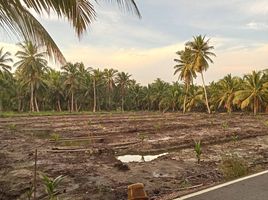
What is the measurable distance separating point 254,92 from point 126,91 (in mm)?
35808

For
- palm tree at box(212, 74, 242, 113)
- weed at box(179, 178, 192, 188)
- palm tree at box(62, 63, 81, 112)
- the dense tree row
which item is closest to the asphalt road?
weed at box(179, 178, 192, 188)

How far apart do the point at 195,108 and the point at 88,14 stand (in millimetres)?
64012

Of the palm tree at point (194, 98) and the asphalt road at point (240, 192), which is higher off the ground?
the palm tree at point (194, 98)

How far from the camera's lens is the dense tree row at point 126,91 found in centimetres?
4819

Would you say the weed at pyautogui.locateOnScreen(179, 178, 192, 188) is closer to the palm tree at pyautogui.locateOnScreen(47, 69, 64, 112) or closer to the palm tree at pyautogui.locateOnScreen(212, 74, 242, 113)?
the palm tree at pyautogui.locateOnScreen(212, 74, 242, 113)

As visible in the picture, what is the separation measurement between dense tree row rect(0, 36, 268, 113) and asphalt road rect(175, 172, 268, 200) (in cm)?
3496

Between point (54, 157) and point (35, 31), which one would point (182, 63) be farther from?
point (35, 31)

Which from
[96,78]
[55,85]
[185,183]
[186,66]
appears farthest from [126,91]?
[185,183]

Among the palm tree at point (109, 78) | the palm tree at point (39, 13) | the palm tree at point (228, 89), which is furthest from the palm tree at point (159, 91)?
the palm tree at point (39, 13)

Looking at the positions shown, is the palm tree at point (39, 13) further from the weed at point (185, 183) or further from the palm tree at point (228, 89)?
the palm tree at point (228, 89)

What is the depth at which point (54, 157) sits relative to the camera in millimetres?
12953

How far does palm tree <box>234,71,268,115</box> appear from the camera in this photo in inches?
1858

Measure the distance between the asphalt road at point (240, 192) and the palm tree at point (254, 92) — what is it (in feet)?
136

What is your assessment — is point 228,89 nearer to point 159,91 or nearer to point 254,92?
point 254,92
